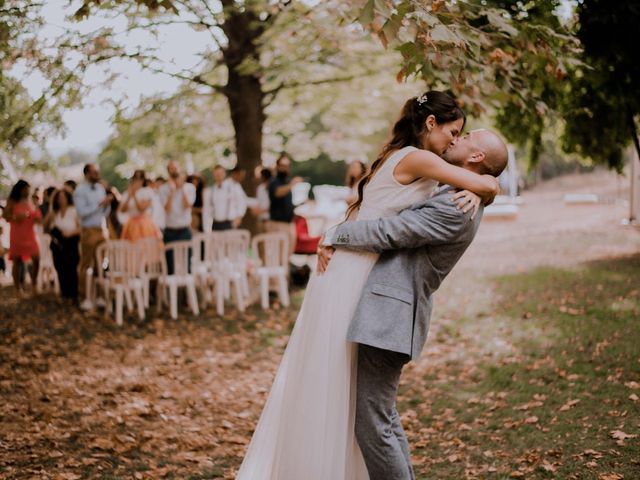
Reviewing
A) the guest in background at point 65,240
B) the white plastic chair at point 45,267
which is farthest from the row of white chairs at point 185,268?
the white plastic chair at point 45,267

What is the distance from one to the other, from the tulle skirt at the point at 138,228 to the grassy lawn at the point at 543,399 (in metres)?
5.17

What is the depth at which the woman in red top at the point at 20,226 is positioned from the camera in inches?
466

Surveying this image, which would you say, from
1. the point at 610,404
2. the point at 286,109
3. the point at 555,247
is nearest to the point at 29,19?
the point at 610,404

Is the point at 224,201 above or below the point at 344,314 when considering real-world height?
above

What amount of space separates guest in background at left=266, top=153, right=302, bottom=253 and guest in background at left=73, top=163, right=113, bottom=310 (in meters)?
2.71

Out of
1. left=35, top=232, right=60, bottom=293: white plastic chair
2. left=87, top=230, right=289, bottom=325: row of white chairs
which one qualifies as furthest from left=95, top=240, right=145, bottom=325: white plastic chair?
left=35, top=232, right=60, bottom=293: white plastic chair

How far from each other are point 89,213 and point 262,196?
2.97 meters

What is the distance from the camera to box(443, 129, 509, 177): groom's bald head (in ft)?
10.9

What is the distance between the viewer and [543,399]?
6.47 m

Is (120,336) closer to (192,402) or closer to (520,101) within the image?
(192,402)

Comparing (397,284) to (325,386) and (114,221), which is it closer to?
(325,386)

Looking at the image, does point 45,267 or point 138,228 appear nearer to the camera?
point 138,228

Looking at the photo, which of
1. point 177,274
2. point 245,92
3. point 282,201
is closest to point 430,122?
point 177,274

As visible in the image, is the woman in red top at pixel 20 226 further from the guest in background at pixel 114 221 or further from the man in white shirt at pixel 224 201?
the man in white shirt at pixel 224 201
